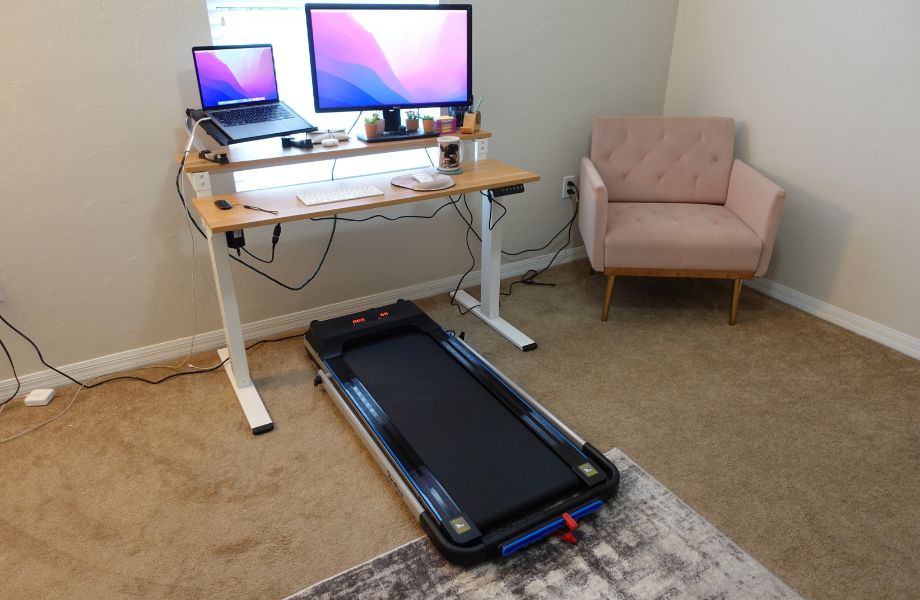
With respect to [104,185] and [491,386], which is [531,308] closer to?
[491,386]

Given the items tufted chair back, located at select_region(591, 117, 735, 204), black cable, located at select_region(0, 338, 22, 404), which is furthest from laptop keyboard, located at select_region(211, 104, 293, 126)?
tufted chair back, located at select_region(591, 117, 735, 204)

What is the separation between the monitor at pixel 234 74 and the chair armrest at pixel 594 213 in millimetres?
1377

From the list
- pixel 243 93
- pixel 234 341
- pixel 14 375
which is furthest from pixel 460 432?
pixel 14 375

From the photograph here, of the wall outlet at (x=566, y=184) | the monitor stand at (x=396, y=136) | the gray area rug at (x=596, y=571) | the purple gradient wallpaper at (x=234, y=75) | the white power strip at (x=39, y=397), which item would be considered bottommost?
the gray area rug at (x=596, y=571)

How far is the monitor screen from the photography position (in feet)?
7.68

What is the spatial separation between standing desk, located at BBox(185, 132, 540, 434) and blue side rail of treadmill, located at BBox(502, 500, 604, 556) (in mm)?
1000

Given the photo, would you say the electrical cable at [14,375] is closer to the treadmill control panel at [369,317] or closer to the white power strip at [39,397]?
the white power strip at [39,397]

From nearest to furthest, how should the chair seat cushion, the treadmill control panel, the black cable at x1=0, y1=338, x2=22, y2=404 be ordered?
the black cable at x1=0, y1=338, x2=22, y2=404
the treadmill control panel
the chair seat cushion

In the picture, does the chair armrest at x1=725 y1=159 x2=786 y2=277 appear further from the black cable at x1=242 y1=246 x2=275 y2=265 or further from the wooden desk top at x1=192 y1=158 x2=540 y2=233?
the black cable at x1=242 y1=246 x2=275 y2=265

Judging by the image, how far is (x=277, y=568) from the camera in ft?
5.51

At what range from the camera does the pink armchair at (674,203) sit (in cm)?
270

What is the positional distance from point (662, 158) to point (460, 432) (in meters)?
1.89

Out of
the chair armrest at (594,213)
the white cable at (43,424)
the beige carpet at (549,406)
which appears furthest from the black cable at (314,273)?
the chair armrest at (594,213)

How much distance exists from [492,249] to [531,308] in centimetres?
42
